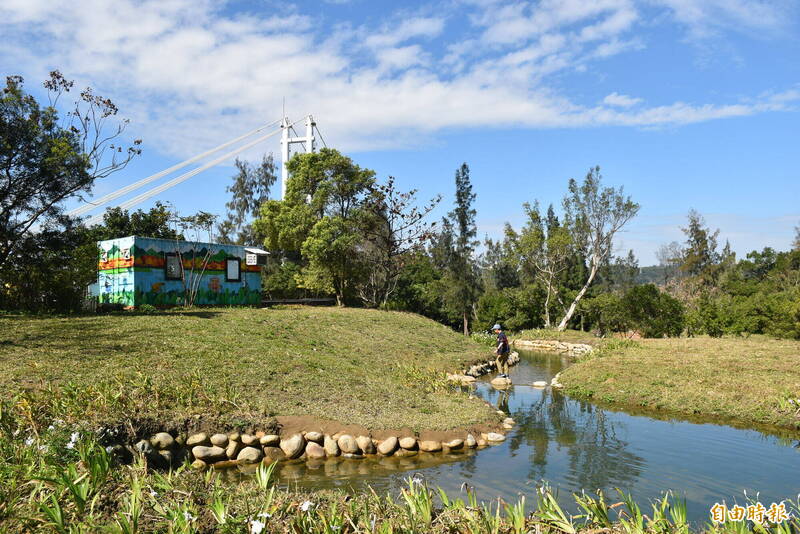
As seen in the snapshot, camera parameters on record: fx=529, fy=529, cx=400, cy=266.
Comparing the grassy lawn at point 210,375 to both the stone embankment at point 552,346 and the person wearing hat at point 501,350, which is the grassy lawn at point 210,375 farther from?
the stone embankment at point 552,346

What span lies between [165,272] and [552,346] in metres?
18.3

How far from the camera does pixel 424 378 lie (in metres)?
13.3

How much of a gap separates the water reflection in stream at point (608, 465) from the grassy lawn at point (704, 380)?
1025mm

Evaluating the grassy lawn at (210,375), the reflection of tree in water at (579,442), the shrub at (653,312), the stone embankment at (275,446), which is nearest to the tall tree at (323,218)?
the grassy lawn at (210,375)

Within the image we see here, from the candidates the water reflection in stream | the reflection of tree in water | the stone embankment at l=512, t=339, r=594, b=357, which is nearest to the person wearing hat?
the reflection of tree in water

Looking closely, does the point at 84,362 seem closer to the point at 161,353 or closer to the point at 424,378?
the point at 161,353

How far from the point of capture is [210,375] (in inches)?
394

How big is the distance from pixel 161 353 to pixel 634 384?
11.2 metres

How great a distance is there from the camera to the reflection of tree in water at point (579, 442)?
24.8 ft

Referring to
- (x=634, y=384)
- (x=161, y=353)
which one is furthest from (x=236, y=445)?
(x=634, y=384)

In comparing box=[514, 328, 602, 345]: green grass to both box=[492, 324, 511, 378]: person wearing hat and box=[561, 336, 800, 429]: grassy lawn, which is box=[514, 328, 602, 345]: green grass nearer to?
box=[561, 336, 800, 429]: grassy lawn

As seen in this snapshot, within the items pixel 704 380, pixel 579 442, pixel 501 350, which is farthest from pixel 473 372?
pixel 579 442

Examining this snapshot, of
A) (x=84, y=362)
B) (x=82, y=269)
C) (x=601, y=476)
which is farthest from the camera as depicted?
(x=82, y=269)

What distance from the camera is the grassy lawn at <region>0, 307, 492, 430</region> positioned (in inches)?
324
